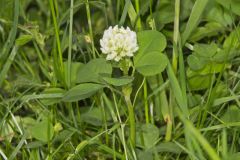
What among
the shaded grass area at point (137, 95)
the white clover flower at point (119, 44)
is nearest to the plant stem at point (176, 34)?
the shaded grass area at point (137, 95)

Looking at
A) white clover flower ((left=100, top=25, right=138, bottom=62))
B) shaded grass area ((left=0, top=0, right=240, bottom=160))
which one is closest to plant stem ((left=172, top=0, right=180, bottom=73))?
shaded grass area ((left=0, top=0, right=240, bottom=160))

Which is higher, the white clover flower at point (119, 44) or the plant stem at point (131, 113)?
the white clover flower at point (119, 44)

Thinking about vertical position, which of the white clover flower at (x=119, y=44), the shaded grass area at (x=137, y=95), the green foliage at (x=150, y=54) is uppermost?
the white clover flower at (x=119, y=44)

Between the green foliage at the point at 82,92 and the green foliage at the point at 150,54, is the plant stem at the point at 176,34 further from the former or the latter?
the green foliage at the point at 82,92

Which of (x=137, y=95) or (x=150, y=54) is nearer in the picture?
(x=150, y=54)

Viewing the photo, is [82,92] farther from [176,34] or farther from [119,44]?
[176,34]

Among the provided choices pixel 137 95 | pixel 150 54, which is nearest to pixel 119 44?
pixel 150 54

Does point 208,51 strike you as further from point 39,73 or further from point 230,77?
point 39,73

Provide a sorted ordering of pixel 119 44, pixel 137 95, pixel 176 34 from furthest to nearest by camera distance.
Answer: pixel 137 95 → pixel 176 34 → pixel 119 44

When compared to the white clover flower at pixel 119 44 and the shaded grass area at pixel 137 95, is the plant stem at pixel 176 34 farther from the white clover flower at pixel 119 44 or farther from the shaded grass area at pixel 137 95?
the white clover flower at pixel 119 44
